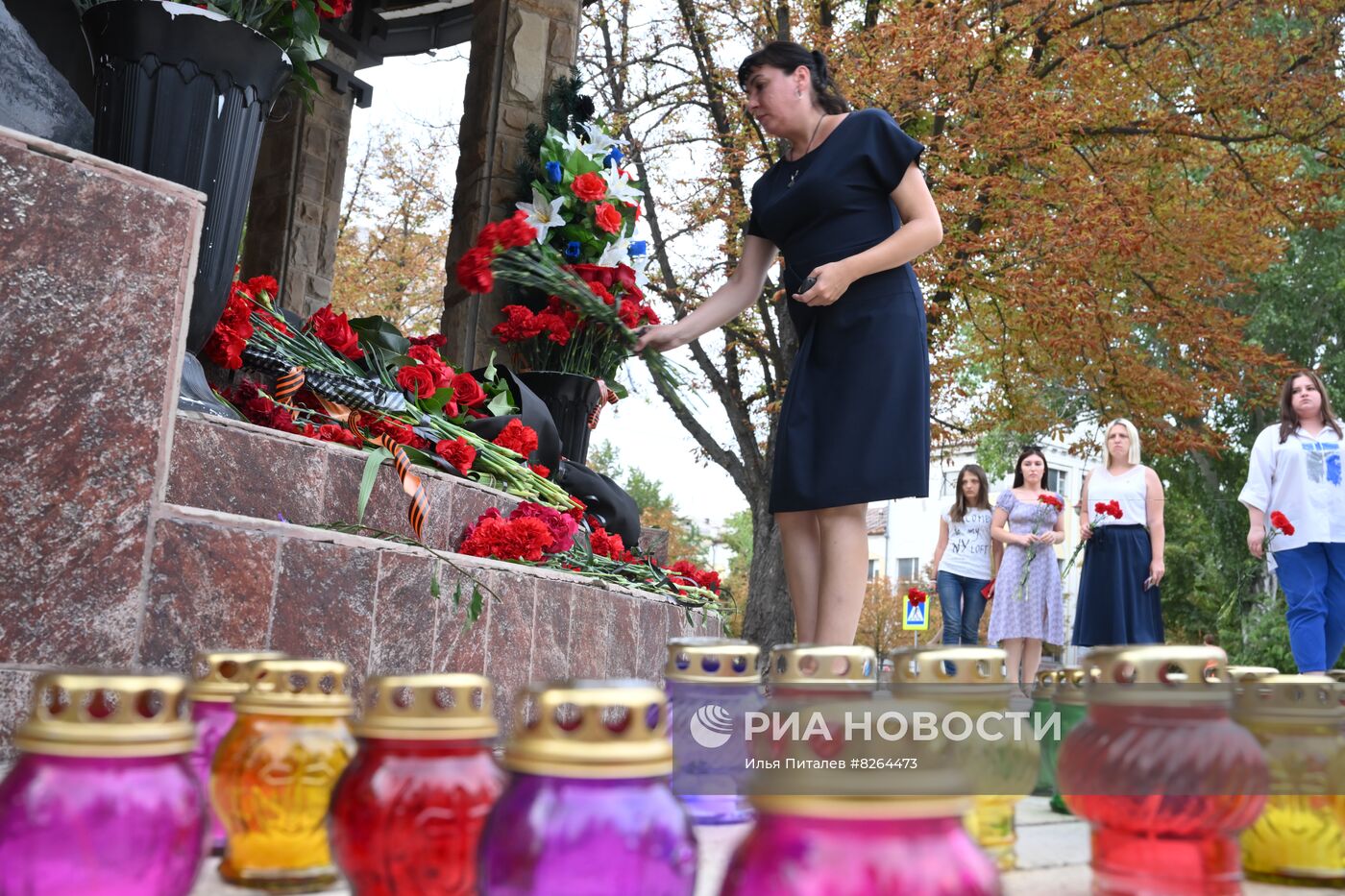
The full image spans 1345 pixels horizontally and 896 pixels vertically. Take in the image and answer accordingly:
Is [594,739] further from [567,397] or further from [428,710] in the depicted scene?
[567,397]

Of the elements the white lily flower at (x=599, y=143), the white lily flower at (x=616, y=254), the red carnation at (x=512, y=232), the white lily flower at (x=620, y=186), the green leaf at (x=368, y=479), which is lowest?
the green leaf at (x=368, y=479)

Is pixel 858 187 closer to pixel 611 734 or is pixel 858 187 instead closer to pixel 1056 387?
pixel 611 734

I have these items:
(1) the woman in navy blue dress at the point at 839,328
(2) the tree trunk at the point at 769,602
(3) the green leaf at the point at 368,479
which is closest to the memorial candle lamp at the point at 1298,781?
(1) the woman in navy blue dress at the point at 839,328

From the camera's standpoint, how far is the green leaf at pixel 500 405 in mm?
4211

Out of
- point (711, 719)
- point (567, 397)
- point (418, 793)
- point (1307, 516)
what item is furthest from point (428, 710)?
point (1307, 516)

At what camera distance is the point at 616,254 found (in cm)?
510

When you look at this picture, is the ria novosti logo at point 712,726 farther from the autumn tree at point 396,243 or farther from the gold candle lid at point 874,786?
the autumn tree at point 396,243

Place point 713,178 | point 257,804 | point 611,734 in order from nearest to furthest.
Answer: point 611,734, point 257,804, point 713,178

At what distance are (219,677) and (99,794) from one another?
37 cm

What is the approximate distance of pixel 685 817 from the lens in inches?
25.3

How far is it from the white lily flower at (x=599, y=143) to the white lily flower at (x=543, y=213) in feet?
1.32

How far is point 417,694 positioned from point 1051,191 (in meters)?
9.26

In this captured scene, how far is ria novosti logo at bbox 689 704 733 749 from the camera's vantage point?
1.10m

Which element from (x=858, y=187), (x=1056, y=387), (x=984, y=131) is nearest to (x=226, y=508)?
(x=858, y=187)
